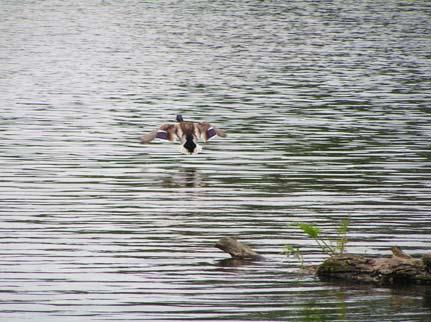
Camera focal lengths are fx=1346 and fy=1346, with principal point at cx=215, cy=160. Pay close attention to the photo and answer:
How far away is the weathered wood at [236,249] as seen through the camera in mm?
15789

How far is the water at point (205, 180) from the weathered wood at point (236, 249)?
0.23 m

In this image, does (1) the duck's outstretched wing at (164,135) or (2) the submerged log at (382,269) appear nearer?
(2) the submerged log at (382,269)

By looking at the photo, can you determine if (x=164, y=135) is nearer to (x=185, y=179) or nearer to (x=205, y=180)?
(x=185, y=179)

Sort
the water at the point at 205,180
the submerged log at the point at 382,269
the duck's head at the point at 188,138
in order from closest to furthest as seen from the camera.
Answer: the water at the point at 205,180, the submerged log at the point at 382,269, the duck's head at the point at 188,138

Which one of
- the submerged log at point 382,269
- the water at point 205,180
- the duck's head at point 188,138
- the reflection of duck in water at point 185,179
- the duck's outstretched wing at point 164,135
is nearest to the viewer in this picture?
the water at point 205,180

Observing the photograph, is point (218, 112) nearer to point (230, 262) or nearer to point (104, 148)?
point (104, 148)

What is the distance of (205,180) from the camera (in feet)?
78.4

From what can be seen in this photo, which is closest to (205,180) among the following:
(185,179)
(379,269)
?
(185,179)

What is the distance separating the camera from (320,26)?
3216 inches

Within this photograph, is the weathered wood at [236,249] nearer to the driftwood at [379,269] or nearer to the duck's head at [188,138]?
the driftwood at [379,269]

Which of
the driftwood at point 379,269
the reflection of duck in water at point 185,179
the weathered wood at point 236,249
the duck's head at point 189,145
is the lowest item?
the reflection of duck in water at point 185,179

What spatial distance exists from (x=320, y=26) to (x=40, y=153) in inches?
2189

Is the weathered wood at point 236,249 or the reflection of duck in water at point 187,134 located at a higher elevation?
the weathered wood at point 236,249

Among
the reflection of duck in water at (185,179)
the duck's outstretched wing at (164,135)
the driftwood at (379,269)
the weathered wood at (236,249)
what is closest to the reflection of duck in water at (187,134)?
the duck's outstretched wing at (164,135)
